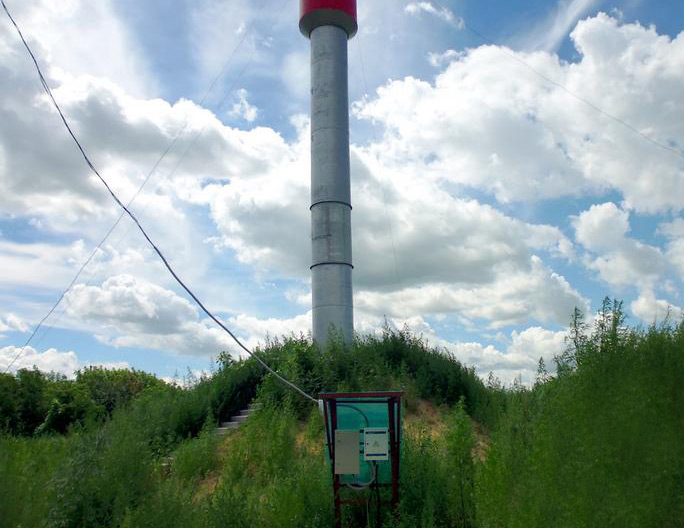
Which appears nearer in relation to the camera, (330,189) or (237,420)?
(237,420)

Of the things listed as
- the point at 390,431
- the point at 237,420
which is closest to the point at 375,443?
the point at 390,431

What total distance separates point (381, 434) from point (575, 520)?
9.20 feet

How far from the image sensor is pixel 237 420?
16.0 metres

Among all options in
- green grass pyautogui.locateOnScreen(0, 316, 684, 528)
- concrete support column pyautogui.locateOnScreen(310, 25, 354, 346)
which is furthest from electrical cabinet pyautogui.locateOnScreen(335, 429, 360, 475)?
concrete support column pyautogui.locateOnScreen(310, 25, 354, 346)

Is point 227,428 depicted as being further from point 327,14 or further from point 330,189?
point 327,14

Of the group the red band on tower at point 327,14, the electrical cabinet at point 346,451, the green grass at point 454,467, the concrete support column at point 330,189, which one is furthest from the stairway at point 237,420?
the red band on tower at point 327,14

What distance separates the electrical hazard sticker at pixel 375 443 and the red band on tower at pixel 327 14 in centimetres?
1534

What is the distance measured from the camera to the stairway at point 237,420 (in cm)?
1483

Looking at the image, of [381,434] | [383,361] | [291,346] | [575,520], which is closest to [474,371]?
[383,361]

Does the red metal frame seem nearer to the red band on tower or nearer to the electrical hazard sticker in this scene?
the electrical hazard sticker

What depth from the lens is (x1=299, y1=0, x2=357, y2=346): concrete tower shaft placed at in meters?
18.4

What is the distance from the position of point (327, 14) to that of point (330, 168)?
201 inches

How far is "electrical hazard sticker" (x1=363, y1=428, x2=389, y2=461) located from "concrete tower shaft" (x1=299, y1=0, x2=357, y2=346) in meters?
9.58

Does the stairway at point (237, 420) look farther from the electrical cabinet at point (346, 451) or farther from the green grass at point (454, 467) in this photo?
the electrical cabinet at point (346, 451)
